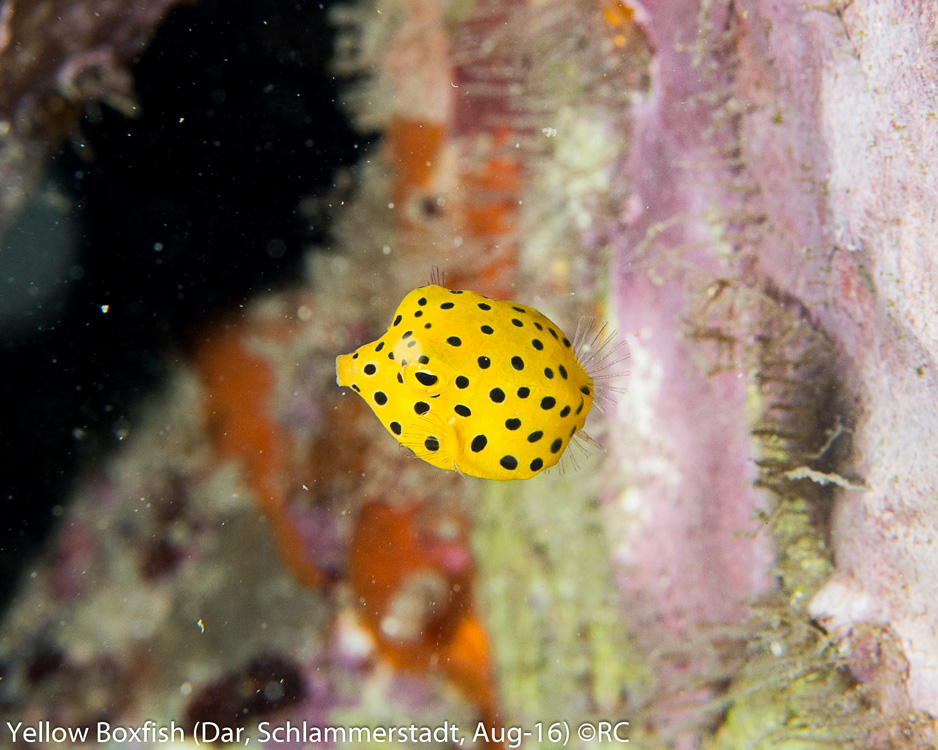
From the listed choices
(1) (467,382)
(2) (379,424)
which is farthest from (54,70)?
(1) (467,382)

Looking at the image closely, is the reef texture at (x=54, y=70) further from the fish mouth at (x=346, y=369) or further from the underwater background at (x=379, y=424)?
the fish mouth at (x=346, y=369)

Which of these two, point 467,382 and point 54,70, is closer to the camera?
point 467,382

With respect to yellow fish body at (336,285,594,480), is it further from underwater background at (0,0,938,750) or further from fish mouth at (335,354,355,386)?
underwater background at (0,0,938,750)

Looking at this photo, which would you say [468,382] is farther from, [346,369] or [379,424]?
[379,424]

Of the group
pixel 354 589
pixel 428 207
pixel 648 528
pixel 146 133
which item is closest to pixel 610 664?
pixel 648 528

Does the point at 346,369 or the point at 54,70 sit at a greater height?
the point at 54,70

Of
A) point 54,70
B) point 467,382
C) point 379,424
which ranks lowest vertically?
point 379,424

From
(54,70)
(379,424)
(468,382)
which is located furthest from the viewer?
(379,424)
